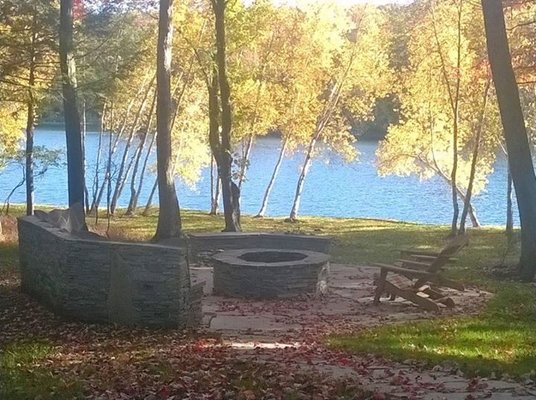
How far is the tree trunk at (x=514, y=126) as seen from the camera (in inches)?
561

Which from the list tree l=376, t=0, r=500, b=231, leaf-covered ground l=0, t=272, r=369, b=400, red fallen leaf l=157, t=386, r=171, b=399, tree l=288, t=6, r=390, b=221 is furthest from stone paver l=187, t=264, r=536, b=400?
tree l=288, t=6, r=390, b=221

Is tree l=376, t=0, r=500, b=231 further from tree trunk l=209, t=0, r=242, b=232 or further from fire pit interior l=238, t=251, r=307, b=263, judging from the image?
fire pit interior l=238, t=251, r=307, b=263

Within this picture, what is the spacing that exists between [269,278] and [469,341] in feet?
17.0

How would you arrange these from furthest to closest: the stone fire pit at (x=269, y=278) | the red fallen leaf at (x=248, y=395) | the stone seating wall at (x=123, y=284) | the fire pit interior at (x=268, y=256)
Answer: the fire pit interior at (x=268, y=256) → the stone fire pit at (x=269, y=278) → the stone seating wall at (x=123, y=284) → the red fallen leaf at (x=248, y=395)

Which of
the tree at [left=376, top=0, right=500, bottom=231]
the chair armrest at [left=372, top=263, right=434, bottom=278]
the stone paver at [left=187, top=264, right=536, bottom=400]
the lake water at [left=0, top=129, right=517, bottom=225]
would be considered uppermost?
Answer: the tree at [left=376, top=0, right=500, bottom=231]

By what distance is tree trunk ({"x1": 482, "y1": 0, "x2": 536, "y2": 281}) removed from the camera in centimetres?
1425

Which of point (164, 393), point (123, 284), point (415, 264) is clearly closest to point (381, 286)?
point (415, 264)

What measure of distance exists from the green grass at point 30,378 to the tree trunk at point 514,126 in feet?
30.4

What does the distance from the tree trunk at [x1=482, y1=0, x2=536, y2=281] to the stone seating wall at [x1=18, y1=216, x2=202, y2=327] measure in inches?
273

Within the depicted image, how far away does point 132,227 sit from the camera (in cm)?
2612

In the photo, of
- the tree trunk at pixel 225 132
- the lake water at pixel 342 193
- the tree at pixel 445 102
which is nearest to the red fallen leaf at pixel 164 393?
the tree trunk at pixel 225 132

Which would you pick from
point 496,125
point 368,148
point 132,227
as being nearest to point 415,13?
point 496,125

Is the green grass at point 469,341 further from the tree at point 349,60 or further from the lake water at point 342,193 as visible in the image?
the lake water at point 342,193

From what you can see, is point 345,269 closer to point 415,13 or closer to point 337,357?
point 337,357
